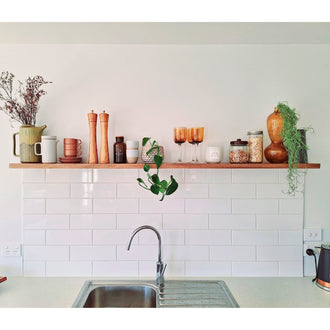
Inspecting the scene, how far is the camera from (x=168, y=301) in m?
1.55

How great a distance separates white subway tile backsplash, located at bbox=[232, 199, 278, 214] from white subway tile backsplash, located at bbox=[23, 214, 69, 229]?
1066mm

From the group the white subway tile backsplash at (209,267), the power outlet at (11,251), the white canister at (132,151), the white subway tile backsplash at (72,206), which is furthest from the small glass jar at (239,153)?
the power outlet at (11,251)

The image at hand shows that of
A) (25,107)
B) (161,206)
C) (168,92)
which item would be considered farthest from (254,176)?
(25,107)

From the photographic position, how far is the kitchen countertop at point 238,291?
152 centimetres

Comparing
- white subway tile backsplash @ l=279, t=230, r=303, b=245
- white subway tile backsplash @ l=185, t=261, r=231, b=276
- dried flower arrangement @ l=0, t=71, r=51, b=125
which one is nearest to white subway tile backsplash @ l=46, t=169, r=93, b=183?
dried flower arrangement @ l=0, t=71, r=51, b=125

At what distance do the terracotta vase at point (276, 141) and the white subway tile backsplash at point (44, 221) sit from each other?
4.27 ft

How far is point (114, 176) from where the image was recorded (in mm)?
1867

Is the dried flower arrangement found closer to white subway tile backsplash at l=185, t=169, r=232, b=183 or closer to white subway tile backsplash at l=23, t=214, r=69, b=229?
white subway tile backsplash at l=23, t=214, r=69, b=229

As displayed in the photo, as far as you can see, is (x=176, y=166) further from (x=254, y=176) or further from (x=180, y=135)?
(x=254, y=176)

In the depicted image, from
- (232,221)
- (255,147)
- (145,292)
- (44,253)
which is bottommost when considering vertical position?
(145,292)

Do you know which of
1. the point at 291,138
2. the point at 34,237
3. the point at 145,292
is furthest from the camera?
the point at 34,237

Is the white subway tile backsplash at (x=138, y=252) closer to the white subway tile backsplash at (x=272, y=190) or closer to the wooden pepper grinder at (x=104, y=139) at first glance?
the wooden pepper grinder at (x=104, y=139)

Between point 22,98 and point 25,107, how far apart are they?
0.15 m

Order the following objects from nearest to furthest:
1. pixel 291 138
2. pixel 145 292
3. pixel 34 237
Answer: pixel 291 138 < pixel 145 292 < pixel 34 237
